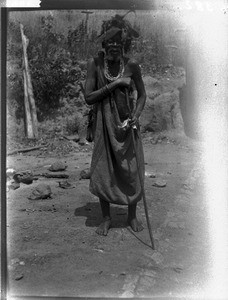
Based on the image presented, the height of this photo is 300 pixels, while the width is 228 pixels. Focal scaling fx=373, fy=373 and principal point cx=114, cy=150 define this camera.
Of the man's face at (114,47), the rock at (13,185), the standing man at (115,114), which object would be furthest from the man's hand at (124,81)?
the rock at (13,185)

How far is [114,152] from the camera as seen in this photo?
12.1 ft

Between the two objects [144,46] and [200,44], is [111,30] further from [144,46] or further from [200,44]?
[144,46]

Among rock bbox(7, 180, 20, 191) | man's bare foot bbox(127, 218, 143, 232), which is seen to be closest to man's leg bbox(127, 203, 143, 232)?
man's bare foot bbox(127, 218, 143, 232)

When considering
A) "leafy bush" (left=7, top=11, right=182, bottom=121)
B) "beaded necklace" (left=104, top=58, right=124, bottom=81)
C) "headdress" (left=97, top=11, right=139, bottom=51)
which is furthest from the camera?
"leafy bush" (left=7, top=11, right=182, bottom=121)

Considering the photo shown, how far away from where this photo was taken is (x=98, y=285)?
117 inches

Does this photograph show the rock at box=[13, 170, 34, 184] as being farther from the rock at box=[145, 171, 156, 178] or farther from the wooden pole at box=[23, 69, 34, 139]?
the wooden pole at box=[23, 69, 34, 139]

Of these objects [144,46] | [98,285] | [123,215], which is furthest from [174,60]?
[98,285]

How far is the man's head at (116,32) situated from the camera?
3455 millimetres

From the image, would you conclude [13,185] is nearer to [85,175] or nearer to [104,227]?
[85,175]

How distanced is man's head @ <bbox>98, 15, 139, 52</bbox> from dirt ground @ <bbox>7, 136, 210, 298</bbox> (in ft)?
6.28

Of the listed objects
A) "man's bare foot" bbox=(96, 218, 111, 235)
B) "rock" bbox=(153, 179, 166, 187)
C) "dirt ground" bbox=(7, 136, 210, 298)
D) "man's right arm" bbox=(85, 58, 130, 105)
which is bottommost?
"dirt ground" bbox=(7, 136, 210, 298)

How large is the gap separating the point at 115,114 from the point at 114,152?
1.23 feet

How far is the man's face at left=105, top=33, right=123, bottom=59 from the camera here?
3482 millimetres

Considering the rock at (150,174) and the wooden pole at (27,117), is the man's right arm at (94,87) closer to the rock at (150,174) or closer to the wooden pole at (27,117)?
the rock at (150,174)
